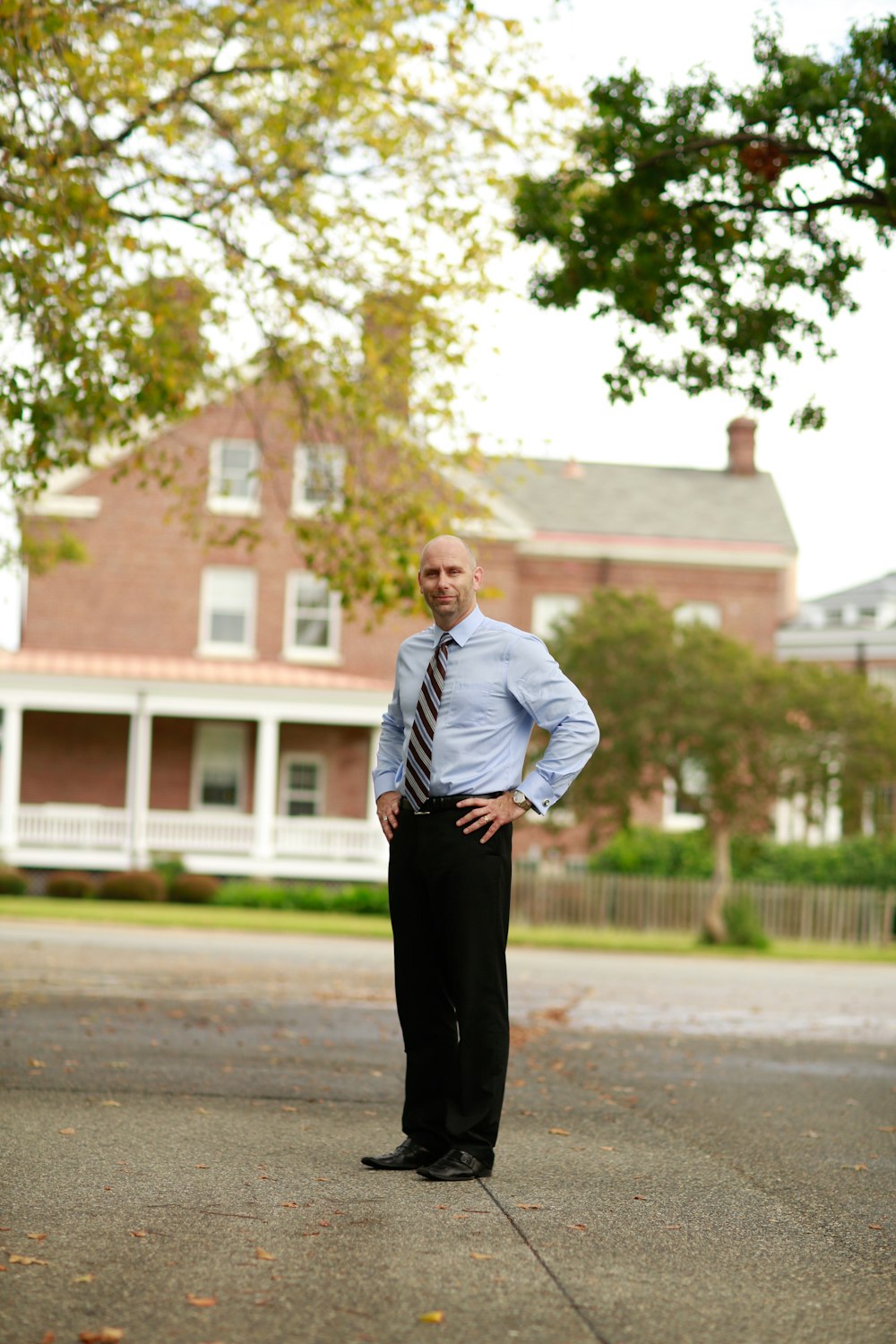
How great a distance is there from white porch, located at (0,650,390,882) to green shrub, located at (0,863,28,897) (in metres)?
1.37

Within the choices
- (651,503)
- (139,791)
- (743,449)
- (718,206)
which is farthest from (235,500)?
(718,206)

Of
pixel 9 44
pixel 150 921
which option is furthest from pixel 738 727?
pixel 9 44

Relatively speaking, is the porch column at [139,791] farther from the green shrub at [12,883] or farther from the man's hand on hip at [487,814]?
the man's hand on hip at [487,814]

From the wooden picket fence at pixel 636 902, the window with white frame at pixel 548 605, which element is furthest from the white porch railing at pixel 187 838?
the window with white frame at pixel 548 605

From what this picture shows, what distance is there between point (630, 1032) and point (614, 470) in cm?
3214

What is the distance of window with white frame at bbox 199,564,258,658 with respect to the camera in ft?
117

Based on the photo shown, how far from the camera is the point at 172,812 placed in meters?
33.7

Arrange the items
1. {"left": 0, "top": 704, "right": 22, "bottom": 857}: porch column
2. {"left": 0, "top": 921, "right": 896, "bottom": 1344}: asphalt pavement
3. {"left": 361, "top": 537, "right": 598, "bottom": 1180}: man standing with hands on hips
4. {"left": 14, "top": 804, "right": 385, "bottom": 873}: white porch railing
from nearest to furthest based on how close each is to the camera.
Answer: {"left": 0, "top": 921, "right": 896, "bottom": 1344}: asphalt pavement < {"left": 361, "top": 537, "right": 598, "bottom": 1180}: man standing with hands on hips < {"left": 0, "top": 704, "right": 22, "bottom": 857}: porch column < {"left": 14, "top": 804, "right": 385, "bottom": 873}: white porch railing

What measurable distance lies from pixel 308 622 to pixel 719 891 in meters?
12.0

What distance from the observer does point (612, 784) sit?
2794 centimetres

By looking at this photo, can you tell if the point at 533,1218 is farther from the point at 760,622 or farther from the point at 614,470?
the point at 614,470

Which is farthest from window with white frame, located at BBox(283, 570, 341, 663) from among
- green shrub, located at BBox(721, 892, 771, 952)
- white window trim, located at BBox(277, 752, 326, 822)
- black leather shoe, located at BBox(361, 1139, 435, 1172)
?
black leather shoe, located at BBox(361, 1139, 435, 1172)

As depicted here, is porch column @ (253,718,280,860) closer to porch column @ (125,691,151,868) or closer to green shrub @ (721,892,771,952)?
porch column @ (125,691,151,868)

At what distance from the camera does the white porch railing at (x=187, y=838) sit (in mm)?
31578
